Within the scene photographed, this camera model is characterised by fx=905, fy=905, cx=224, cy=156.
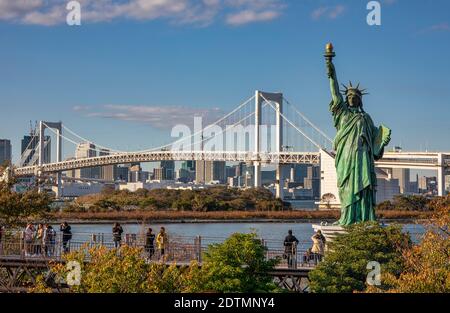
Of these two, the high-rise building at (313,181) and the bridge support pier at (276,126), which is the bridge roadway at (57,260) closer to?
the bridge support pier at (276,126)

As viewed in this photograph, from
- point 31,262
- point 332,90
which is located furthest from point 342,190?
point 31,262

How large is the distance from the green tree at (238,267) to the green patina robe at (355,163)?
9.15 ft

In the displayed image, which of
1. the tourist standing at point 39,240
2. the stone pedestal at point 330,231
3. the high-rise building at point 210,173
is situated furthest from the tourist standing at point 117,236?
the high-rise building at point 210,173

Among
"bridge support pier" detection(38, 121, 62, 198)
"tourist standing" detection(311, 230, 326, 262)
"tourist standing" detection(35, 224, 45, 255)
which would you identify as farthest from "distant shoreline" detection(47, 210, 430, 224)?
"tourist standing" detection(311, 230, 326, 262)

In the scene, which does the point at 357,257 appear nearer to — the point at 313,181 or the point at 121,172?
the point at 313,181

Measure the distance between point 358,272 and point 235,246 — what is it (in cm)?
196

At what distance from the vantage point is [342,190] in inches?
648

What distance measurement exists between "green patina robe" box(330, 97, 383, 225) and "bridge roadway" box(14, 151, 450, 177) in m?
51.0

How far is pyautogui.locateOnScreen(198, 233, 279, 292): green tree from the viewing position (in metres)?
12.6

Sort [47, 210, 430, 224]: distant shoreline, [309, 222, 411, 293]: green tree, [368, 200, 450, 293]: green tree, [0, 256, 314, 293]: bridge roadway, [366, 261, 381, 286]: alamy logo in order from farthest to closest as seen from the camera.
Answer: [47, 210, 430, 224]: distant shoreline
[0, 256, 314, 293]: bridge roadway
[309, 222, 411, 293]: green tree
[366, 261, 381, 286]: alamy logo
[368, 200, 450, 293]: green tree

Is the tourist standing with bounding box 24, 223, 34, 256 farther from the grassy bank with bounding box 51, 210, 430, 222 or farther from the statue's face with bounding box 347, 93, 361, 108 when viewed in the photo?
the grassy bank with bounding box 51, 210, 430, 222

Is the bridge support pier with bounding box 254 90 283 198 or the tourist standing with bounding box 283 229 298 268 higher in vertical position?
the bridge support pier with bounding box 254 90 283 198

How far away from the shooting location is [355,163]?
16297 mm

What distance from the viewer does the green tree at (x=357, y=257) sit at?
13.6 m
